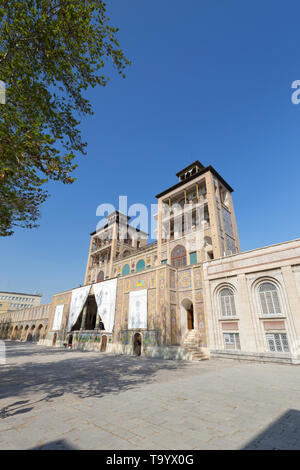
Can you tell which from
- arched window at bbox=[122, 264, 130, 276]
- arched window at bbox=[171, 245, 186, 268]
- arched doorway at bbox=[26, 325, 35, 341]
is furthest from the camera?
arched doorway at bbox=[26, 325, 35, 341]

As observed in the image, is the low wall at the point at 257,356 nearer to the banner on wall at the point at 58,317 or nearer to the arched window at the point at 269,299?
the arched window at the point at 269,299

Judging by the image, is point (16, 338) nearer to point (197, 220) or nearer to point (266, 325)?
point (197, 220)

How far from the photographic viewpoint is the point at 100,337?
24.4 meters

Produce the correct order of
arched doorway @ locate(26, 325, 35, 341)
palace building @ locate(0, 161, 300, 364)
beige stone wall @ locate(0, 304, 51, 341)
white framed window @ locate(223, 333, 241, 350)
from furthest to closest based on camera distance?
arched doorway @ locate(26, 325, 35, 341)
beige stone wall @ locate(0, 304, 51, 341)
white framed window @ locate(223, 333, 241, 350)
palace building @ locate(0, 161, 300, 364)

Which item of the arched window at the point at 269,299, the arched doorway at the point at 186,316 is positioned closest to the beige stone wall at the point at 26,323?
the arched doorway at the point at 186,316

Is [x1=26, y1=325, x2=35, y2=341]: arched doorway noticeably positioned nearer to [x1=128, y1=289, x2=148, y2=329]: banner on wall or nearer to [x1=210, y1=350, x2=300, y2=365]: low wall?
[x1=128, y1=289, x2=148, y2=329]: banner on wall

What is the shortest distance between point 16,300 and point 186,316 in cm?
6700

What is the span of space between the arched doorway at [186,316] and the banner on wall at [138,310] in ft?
11.0

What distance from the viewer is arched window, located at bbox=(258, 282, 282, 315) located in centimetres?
1470

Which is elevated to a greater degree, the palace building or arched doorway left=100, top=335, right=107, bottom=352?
the palace building

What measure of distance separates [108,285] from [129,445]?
74.8ft

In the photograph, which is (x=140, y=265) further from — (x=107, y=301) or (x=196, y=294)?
(x=196, y=294)

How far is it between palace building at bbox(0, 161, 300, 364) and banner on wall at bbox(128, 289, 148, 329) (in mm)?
94

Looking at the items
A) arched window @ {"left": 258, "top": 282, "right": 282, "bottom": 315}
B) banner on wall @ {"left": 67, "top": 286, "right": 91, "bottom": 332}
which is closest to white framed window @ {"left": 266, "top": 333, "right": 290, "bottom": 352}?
arched window @ {"left": 258, "top": 282, "right": 282, "bottom": 315}
